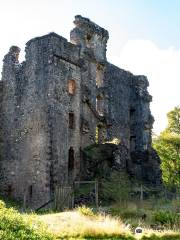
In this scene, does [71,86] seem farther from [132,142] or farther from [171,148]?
[171,148]

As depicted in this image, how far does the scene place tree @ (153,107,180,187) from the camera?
4469cm

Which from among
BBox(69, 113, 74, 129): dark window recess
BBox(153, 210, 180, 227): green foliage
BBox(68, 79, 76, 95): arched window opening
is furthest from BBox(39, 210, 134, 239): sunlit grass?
BBox(68, 79, 76, 95): arched window opening

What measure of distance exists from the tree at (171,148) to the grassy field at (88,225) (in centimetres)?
2198

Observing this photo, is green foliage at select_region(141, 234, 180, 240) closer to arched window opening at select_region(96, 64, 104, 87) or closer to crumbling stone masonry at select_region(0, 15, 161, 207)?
crumbling stone masonry at select_region(0, 15, 161, 207)

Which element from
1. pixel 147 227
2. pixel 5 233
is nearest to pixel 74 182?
pixel 147 227

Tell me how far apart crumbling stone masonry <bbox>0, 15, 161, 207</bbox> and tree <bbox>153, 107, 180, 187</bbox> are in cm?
1011

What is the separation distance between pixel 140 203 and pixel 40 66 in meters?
10.2

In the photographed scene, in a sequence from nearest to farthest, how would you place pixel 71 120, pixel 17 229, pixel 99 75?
pixel 17 229 < pixel 71 120 < pixel 99 75

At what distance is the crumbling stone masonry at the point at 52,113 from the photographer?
26672 millimetres

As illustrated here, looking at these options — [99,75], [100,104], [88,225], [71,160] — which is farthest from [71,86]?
[88,225]

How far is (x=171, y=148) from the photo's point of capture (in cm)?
4547

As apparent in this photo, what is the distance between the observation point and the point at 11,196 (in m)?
28.2

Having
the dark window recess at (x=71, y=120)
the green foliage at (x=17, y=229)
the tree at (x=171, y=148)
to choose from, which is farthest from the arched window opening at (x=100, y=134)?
the green foliage at (x=17, y=229)

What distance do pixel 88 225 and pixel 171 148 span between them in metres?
30.7
